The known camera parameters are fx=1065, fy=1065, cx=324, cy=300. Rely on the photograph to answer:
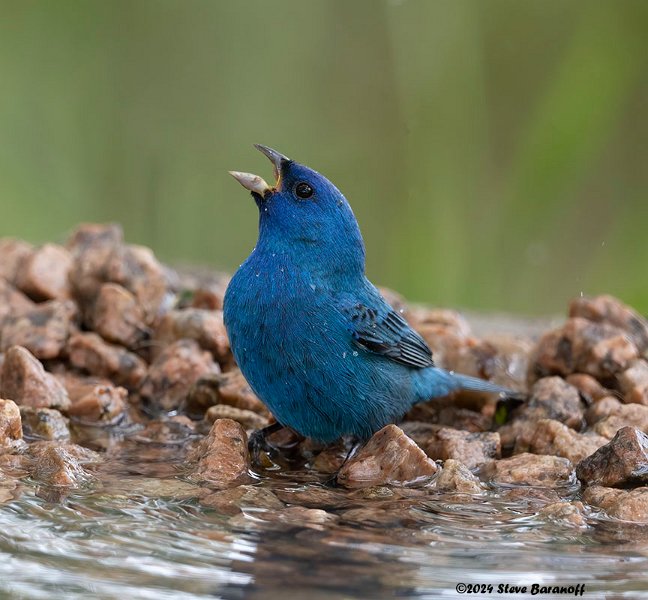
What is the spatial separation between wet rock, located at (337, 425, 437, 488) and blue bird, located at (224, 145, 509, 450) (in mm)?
251

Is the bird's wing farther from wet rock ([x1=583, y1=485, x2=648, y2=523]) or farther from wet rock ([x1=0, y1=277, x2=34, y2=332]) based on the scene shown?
wet rock ([x1=0, y1=277, x2=34, y2=332])

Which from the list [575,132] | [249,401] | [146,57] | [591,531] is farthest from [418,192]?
[591,531]

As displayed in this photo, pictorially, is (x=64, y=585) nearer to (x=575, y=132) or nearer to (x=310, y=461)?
(x=310, y=461)

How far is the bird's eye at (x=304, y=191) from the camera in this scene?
147 inches

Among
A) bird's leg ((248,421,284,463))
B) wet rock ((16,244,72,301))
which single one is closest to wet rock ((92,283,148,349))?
wet rock ((16,244,72,301))

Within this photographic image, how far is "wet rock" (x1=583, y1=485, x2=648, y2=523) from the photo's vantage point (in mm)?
2848

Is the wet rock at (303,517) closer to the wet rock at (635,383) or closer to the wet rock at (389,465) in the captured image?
the wet rock at (389,465)

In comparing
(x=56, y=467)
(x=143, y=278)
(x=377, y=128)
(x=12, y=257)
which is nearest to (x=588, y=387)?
(x=143, y=278)

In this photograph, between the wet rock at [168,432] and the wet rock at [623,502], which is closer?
the wet rock at [623,502]

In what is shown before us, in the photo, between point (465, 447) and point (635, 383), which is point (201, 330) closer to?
point (465, 447)

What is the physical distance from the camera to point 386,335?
3.73 metres

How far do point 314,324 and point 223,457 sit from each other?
55 centimetres

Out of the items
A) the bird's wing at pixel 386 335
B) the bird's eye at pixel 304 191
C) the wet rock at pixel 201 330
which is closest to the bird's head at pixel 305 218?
the bird's eye at pixel 304 191

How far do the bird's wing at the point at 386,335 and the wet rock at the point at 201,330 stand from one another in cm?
81
